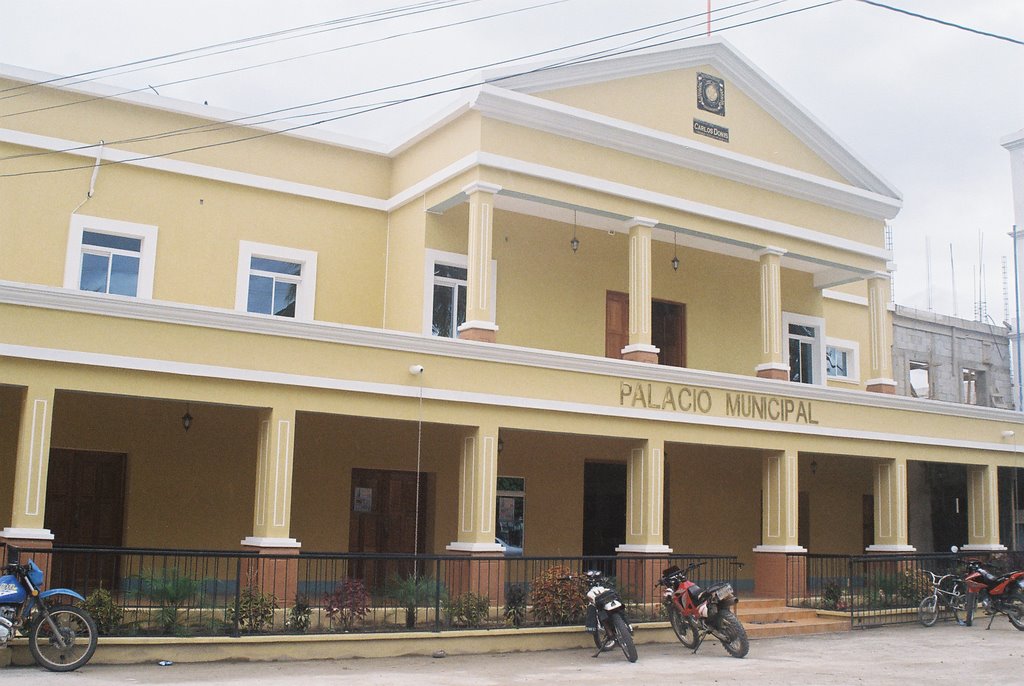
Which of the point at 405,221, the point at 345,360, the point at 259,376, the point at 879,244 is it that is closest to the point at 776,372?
the point at 879,244

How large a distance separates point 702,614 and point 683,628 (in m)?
0.73

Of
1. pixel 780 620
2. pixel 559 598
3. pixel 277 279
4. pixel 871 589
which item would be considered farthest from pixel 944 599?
pixel 277 279

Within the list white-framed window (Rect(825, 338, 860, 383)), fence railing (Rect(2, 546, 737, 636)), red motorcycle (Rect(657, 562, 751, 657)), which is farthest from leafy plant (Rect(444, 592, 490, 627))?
white-framed window (Rect(825, 338, 860, 383))

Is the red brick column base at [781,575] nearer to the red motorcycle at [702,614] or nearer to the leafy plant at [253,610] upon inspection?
the red motorcycle at [702,614]

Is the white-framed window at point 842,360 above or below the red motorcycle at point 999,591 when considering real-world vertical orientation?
above

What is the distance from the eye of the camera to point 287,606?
1453 centimetres

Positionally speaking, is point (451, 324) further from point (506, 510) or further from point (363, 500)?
point (506, 510)

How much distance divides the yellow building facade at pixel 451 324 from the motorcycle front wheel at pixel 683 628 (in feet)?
8.32

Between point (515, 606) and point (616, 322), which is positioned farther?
point (616, 322)

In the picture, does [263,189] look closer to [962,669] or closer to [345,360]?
[345,360]

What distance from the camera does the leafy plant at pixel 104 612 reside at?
12.5 metres

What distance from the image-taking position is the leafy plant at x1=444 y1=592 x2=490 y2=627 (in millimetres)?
14922

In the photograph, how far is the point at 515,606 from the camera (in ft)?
50.9

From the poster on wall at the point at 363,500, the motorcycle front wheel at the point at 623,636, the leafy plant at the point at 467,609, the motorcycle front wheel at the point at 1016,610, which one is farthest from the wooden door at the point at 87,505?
the motorcycle front wheel at the point at 1016,610
